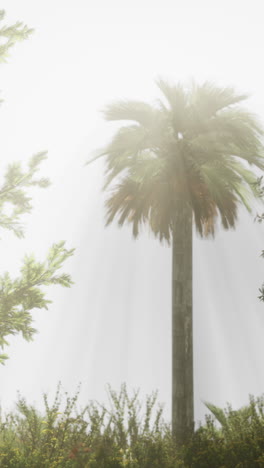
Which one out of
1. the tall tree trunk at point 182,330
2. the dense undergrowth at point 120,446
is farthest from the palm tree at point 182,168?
the dense undergrowth at point 120,446

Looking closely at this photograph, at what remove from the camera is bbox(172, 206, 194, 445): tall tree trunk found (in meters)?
12.0

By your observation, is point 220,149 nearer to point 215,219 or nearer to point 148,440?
point 215,219

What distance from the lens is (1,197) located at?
1108 centimetres

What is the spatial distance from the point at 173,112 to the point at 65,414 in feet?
27.2

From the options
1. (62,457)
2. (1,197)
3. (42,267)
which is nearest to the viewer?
(62,457)

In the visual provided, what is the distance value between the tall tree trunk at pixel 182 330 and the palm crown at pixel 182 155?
482 millimetres

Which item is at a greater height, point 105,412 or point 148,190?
point 148,190

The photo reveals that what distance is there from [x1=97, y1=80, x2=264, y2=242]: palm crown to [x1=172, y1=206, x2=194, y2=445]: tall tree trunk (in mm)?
482

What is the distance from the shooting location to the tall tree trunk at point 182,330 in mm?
11953

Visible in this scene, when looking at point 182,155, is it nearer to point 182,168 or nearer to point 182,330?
point 182,168

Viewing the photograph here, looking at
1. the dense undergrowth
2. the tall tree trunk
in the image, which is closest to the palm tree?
the tall tree trunk

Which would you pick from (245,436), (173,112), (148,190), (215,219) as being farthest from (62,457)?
(173,112)

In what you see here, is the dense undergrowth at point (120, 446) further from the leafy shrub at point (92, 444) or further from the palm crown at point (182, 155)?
the palm crown at point (182, 155)

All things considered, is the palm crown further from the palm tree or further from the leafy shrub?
the leafy shrub
